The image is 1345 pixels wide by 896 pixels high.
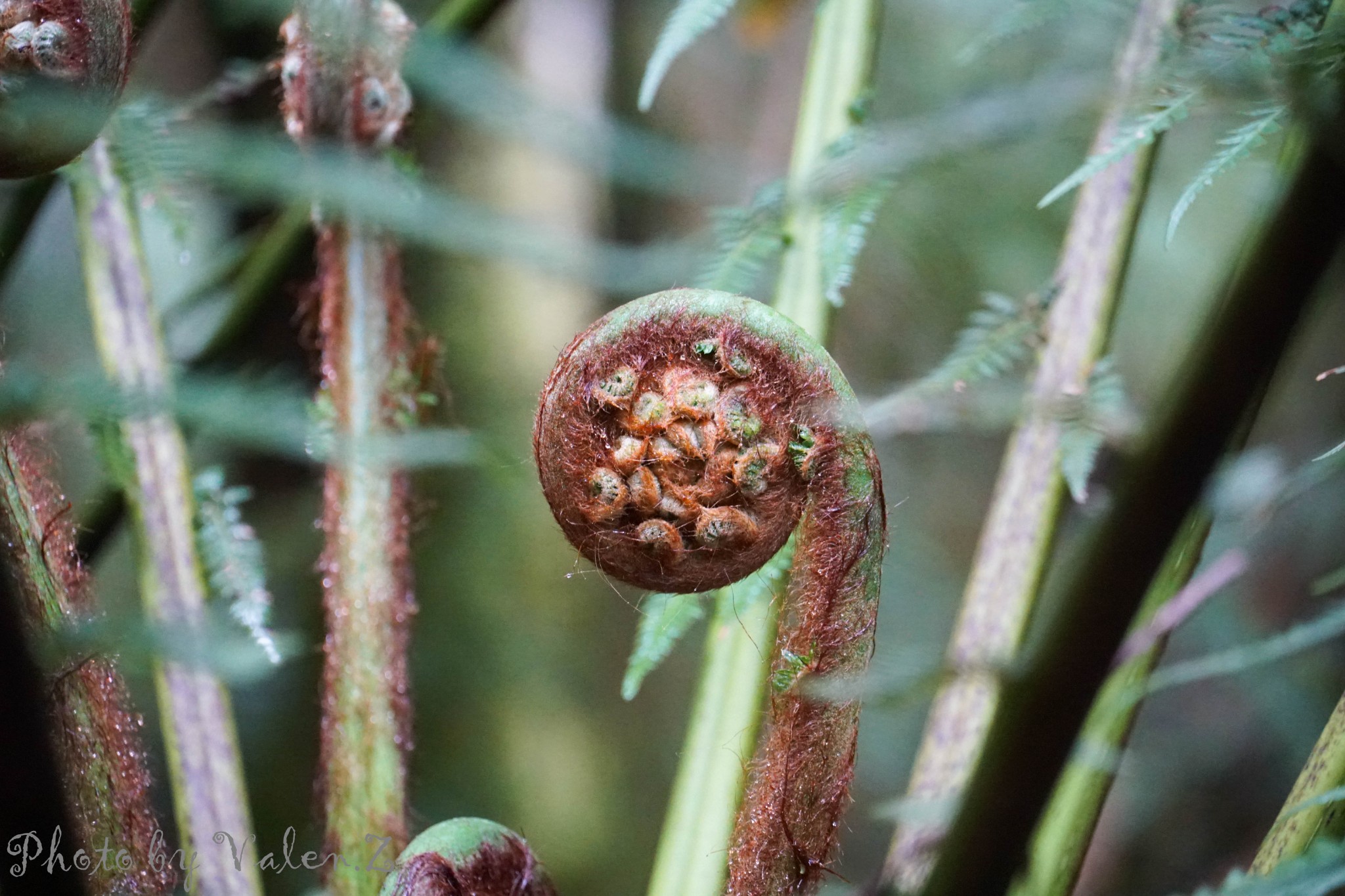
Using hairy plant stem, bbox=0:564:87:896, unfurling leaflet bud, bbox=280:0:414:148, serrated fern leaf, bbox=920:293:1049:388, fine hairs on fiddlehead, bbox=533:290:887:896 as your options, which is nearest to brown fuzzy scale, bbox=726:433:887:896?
fine hairs on fiddlehead, bbox=533:290:887:896

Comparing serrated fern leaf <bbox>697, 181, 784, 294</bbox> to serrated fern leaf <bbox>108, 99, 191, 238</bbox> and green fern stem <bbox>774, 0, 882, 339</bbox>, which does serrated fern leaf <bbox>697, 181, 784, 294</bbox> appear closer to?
green fern stem <bbox>774, 0, 882, 339</bbox>

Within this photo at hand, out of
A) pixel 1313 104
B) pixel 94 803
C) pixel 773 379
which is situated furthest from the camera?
pixel 94 803

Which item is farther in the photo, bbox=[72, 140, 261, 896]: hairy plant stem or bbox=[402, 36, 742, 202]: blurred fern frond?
bbox=[72, 140, 261, 896]: hairy plant stem

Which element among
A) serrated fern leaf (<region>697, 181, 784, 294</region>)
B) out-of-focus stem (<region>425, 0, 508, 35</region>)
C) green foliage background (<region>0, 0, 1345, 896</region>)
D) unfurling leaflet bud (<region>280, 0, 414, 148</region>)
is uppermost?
out-of-focus stem (<region>425, 0, 508, 35</region>)

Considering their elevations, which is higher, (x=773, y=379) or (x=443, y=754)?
(x=773, y=379)

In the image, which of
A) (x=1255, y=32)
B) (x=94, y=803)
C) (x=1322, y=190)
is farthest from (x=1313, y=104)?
(x=94, y=803)

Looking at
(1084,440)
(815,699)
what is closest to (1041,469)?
(1084,440)

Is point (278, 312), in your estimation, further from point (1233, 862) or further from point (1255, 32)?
point (1233, 862)
